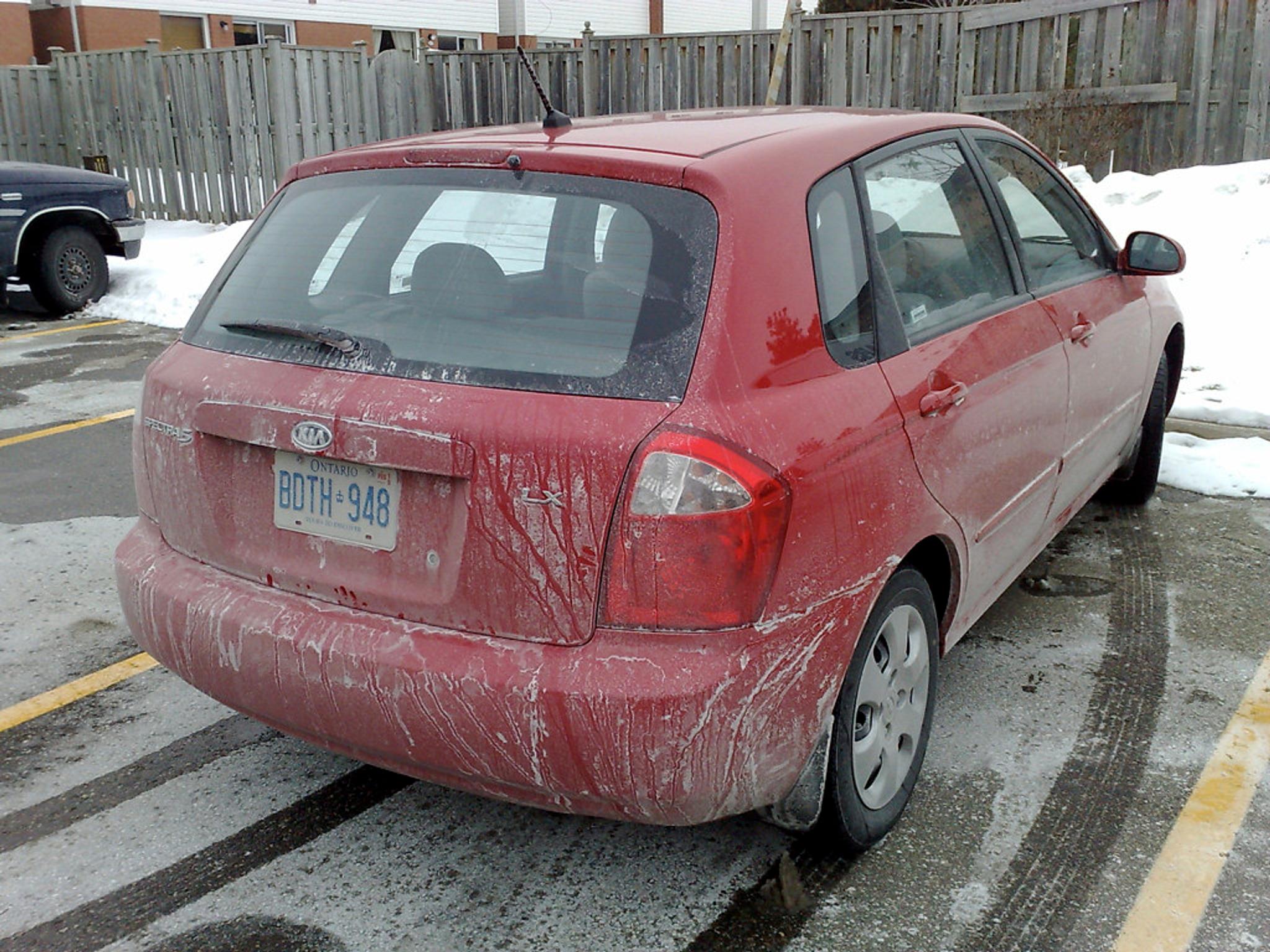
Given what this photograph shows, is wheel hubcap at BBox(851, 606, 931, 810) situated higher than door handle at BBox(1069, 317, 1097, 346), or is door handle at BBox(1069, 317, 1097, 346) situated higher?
door handle at BBox(1069, 317, 1097, 346)

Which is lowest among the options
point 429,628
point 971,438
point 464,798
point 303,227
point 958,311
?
point 464,798

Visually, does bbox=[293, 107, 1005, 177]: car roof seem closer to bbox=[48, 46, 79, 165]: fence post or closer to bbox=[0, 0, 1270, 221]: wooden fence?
bbox=[0, 0, 1270, 221]: wooden fence

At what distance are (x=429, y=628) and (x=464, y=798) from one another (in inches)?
35.0

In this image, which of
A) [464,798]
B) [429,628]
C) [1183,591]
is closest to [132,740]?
[464,798]

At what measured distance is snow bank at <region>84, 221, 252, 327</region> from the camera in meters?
10.8

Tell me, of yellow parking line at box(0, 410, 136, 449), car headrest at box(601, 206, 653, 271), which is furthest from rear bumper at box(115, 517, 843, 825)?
yellow parking line at box(0, 410, 136, 449)

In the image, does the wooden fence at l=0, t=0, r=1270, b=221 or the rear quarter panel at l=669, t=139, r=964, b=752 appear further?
the wooden fence at l=0, t=0, r=1270, b=221

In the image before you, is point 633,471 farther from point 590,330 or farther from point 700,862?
point 700,862

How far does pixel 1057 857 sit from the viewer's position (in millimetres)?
2877

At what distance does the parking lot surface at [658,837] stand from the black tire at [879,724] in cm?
9

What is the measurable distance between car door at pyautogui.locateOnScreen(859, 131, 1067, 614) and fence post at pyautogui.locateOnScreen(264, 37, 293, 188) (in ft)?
37.6

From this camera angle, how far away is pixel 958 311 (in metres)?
3.25

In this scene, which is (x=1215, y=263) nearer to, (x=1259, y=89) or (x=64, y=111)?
(x=1259, y=89)

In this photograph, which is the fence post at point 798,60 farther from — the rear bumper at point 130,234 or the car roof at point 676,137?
the car roof at point 676,137
